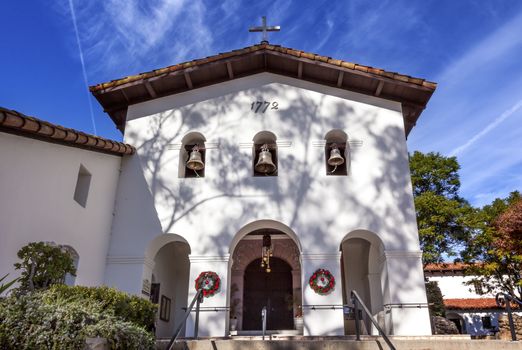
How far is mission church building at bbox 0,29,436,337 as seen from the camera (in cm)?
1007

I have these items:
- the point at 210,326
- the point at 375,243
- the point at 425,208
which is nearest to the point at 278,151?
the point at 375,243

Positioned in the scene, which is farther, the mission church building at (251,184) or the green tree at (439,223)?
the green tree at (439,223)

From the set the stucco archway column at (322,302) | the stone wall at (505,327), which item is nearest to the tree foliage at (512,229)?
the stone wall at (505,327)

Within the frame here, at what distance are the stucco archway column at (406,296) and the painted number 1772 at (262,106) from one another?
4671 mm

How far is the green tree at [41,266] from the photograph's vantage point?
→ 22.5ft

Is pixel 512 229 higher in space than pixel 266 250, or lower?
higher

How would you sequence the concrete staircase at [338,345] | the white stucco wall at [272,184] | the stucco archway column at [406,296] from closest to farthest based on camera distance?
the concrete staircase at [338,345], the stucco archway column at [406,296], the white stucco wall at [272,184]

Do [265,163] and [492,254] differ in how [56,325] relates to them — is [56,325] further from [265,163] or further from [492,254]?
[492,254]

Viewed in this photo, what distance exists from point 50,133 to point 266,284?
7845mm

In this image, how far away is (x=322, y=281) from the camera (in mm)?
10234

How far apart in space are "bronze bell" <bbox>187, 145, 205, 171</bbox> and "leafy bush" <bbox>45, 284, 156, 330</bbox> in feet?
17.1

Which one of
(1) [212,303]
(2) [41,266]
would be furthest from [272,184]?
(2) [41,266]

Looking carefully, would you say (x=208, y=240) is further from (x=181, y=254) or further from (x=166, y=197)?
(x=181, y=254)

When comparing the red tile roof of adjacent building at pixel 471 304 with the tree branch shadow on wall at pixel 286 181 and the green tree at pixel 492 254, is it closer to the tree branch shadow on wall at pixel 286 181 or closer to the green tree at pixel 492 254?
the green tree at pixel 492 254
